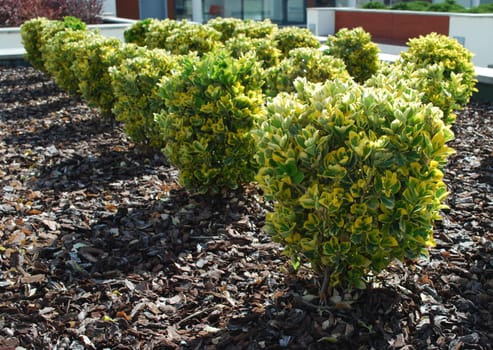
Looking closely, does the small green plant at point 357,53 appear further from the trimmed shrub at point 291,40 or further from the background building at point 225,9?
the background building at point 225,9

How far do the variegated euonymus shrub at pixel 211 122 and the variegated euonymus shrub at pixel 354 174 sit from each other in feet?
5.08

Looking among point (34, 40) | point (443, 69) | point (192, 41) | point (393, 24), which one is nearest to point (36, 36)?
point (34, 40)

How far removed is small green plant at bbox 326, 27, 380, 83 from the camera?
9.38 meters

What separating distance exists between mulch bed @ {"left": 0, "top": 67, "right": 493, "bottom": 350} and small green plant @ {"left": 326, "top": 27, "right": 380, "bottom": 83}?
3.23m

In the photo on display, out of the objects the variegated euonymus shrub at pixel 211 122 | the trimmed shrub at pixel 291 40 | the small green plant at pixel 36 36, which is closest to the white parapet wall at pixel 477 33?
the trimmed shrub at pixel 291 40

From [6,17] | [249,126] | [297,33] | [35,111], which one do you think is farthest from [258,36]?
[6,17]

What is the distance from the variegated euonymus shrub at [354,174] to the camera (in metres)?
3.22

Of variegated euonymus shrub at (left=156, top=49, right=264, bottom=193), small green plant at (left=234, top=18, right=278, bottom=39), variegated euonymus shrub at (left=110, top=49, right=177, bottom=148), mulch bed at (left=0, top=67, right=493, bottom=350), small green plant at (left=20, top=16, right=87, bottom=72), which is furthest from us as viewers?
small green plant at (left=20, top=16, right=87, bottom=72)

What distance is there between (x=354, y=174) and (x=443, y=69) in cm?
431

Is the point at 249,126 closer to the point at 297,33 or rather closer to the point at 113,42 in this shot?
the point at 113,42

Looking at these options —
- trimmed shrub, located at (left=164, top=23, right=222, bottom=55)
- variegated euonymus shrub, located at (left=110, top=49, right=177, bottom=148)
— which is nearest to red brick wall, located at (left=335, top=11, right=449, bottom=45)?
trimmed shrub, located at (left=164, top=23, right=222, bottom=55)

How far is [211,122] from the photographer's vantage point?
5.05m

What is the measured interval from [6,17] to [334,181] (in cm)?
1866

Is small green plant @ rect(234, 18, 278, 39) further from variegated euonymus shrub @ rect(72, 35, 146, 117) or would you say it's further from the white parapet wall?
the white parapet wall
